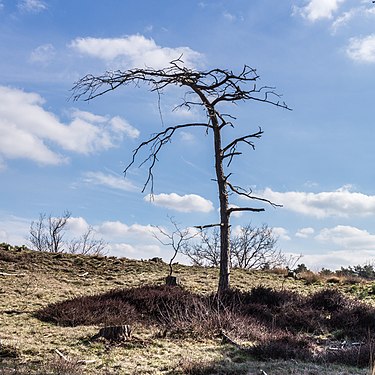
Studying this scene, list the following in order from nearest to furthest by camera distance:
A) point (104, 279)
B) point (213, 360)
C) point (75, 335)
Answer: point (213, 360)
point (75, 335)
point (104, 279)

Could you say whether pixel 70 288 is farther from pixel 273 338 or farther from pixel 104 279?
pixel 273 338

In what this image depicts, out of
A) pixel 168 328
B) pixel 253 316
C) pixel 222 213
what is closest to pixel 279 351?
pixel 168 328

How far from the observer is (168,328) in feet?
29.4

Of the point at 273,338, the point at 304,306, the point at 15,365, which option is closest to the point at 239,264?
the point at 304,306

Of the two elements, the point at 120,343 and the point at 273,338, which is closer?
the point at 120,343

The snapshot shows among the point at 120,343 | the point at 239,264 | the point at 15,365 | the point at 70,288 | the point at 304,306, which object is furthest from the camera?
the point at 239,264

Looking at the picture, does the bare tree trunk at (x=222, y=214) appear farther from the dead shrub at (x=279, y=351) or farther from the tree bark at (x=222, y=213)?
the dead shrub at (x=279, y=351)

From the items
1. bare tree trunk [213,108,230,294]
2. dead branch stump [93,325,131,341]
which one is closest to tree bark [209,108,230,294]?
bare tree trunk [213,108,230,294]

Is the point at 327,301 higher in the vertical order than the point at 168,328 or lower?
higher

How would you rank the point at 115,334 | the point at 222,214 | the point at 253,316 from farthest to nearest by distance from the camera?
1. the point at 222,214
2. the point at 253,316
3. the point at 115,334

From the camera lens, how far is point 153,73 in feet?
46.8

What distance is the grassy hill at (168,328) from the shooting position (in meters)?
6.74

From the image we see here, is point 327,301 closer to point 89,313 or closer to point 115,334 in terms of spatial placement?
point 89,313

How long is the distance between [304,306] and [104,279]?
260 inches
